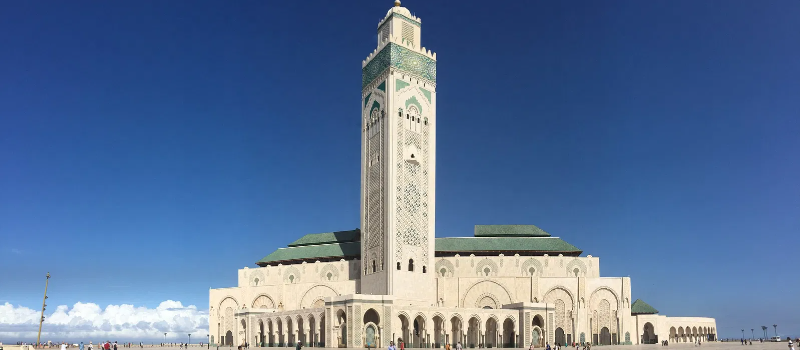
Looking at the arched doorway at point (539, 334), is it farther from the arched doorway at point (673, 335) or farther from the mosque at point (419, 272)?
the arched doorway at point (673, 335)

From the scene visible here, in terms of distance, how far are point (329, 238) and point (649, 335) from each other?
2850 cm

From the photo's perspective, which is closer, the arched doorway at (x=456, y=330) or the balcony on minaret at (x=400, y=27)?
the arched doorway at (x=456, y=330)

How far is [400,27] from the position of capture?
182 ft

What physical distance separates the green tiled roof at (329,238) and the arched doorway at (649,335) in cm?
2529

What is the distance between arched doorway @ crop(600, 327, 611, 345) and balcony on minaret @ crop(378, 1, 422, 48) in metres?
26.8

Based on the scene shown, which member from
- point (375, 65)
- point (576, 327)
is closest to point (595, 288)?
point (576, 327)

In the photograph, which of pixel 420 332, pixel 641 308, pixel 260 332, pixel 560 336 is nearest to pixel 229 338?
pixel 260 332

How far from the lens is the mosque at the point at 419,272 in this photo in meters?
49.8

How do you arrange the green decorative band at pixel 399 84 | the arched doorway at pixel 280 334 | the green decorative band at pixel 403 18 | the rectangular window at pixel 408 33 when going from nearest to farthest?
1. the arched doorway at pixel 280 334
2. the green decorative band at pixel 399 84
3. the green decorative band at pixel 403 18
4. the rectangular window at pixel 408 33

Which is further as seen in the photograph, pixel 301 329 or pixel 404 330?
pixel 301 329

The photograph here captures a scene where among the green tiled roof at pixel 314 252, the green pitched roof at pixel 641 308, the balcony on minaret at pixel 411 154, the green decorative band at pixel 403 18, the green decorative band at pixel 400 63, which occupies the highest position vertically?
the green decorative band at pixel 403 18

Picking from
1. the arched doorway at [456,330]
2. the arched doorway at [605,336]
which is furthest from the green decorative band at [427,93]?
the arched doorway at [605,336]

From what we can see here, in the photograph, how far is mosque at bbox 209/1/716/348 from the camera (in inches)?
1961

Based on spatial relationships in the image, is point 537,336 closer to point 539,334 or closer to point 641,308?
point 539,334
